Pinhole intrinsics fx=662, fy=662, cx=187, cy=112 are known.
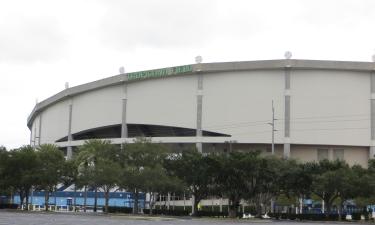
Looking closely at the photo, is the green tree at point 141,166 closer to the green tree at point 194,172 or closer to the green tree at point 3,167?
the green tree at point 194,172

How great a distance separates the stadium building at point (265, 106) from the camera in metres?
114

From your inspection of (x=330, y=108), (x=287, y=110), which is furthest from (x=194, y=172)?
(x=330, y=108)

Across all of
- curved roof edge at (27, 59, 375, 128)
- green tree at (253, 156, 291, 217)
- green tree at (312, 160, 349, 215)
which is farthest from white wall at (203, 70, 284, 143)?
green tree at (312, 160, 349, 215)

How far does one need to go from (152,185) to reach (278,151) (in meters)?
40.1

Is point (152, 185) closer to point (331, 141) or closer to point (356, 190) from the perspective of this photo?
point (356, 190)

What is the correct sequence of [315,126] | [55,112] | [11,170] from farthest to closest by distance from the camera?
[55,112] → [315,126] → [11,170]

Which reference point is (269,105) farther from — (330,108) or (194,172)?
(194,172)

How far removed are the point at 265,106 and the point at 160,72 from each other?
21.1 metres

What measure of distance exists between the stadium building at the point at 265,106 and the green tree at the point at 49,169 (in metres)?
28.1

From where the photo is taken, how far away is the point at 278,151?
385ft

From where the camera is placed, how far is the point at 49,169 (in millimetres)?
93562

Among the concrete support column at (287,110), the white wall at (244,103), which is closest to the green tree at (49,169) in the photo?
the white wall at (244,103)

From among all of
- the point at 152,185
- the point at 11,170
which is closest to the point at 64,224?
the point at 152,185

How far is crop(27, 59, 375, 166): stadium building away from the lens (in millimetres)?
114438
